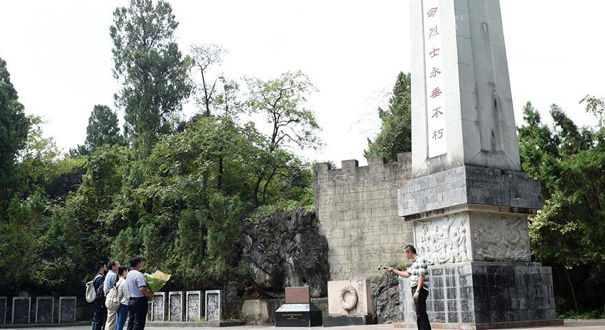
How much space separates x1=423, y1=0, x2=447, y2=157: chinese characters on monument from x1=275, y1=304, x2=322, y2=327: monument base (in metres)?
7.44

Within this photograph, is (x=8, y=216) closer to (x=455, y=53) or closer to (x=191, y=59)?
(x=191, y=59)

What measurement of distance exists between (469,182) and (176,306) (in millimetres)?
13455

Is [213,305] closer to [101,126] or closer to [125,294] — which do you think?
[125,294]

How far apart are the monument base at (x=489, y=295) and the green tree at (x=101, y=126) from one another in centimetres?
3722

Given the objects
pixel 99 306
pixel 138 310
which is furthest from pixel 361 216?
pixel 138 310

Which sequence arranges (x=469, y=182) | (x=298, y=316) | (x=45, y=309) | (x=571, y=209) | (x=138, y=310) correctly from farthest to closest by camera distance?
(x=45, y=309) < (x=298, y=316) < (x=571, y=209) < (x=469, y=182) < (x=138, y=310)

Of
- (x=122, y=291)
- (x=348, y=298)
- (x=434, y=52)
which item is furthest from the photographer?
(x=348, y=298)

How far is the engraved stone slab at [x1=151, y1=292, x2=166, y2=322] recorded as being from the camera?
21.9m

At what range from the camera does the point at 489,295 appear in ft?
38.4

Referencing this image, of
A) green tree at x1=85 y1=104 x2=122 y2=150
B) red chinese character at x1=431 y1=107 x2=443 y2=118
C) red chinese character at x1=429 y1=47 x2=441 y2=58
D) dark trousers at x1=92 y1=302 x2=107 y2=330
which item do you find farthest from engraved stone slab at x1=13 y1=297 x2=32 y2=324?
green tree at x1=85 y1=104 x2=122 y2=150

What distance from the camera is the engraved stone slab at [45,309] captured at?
2361cm

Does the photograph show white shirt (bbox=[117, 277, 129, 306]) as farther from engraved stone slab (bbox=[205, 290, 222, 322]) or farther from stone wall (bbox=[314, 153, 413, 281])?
stone wall (bbox=[314, 153, 413, 281])

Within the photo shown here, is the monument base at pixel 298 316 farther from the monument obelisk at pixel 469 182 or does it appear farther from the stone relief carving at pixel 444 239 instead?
the stone relief carving at pixel 444 239

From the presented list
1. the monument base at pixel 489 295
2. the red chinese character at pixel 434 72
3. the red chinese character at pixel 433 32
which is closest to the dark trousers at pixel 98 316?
the monument base at pixel 489 295
